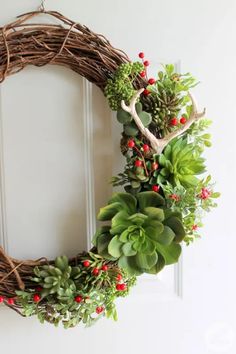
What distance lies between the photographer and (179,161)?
67 centimetres

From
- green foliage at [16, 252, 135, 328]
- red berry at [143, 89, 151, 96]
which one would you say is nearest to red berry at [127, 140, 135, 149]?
red berry at [143, 89, 151, 96]

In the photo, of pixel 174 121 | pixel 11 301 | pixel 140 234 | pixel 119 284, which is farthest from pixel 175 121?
pixel 11 301

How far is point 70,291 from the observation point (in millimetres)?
646

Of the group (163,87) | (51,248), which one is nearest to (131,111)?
(163,87)

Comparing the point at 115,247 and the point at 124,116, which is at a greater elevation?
Result: the point at 124,116

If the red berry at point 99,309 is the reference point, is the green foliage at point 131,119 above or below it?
above

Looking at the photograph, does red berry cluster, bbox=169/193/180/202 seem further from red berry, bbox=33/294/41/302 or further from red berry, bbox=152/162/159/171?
red berry, bbox=33/294/41/302

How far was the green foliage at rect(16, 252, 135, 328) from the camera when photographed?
65cm

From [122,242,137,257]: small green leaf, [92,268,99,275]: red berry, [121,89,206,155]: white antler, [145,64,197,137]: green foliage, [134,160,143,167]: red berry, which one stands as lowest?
[92,268,99,275]: red berry

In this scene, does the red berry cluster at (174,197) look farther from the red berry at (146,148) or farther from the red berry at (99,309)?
the red berry at (99,309)

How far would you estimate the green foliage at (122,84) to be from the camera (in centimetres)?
66

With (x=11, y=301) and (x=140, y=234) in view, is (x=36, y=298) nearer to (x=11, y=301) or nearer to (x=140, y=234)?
(x=11, y=301)

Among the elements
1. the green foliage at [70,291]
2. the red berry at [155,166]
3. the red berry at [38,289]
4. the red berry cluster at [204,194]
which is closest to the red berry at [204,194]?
the red berry cluster at [204,194]

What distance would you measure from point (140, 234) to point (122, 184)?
0.11 metres
